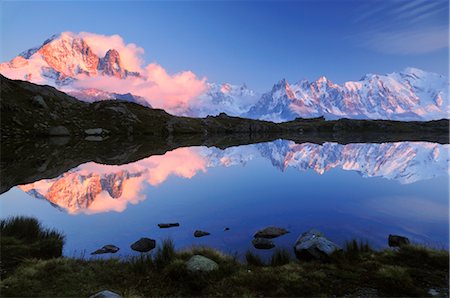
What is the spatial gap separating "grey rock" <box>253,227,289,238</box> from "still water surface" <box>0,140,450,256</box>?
0.47 metres

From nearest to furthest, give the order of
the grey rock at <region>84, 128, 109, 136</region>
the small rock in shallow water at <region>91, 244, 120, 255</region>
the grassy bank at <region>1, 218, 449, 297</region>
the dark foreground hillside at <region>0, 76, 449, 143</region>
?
the grassy bank at <region>1, 218, 449, 297</region>, the small rock in shallow water at <region>91, 244, 120, 255</region>, the dark foreground hillside at <region>0, 76, 449, 143</region>, the grey rock at <region>84, 128, 109, 136</region>

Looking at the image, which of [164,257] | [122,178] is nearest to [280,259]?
[164,257]

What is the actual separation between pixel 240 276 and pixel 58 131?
372ft

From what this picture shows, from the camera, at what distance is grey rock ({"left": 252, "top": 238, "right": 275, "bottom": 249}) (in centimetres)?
1909

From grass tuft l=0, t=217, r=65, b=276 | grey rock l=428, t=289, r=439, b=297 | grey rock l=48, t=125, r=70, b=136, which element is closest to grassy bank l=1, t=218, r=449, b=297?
grey rock l=428, t=289, r=439, b=297

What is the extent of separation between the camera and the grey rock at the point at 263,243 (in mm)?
19094

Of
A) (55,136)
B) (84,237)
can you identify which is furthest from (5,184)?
(55,136)

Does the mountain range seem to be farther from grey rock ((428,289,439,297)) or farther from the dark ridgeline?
grey rock ((428,289,439,297))

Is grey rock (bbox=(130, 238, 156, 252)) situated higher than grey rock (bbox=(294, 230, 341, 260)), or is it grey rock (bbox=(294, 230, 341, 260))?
grey rock (bbox=(294, 230, 341, 260))

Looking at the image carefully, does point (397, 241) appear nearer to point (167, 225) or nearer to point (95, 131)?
point (167, 225)

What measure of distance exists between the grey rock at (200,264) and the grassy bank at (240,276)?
241 millimetres

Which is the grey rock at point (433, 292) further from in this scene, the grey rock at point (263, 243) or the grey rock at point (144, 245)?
the grey rock at point (144, 245)

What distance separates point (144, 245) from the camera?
61.4ft

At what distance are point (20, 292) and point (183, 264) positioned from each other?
6607 mm
